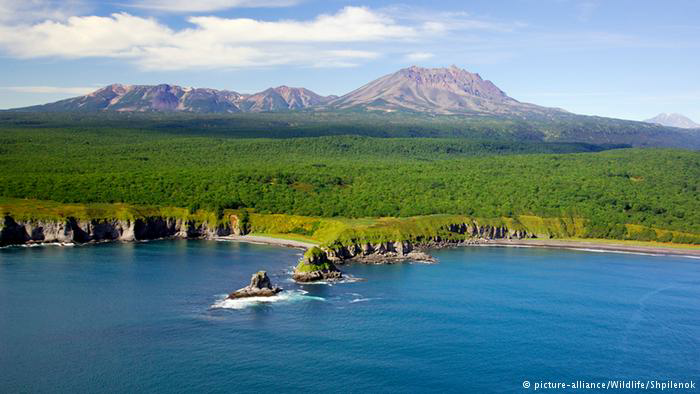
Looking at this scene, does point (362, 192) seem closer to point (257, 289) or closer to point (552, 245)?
point (552, 245)

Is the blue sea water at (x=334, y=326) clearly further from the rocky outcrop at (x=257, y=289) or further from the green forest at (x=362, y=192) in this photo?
the green forest at (x=362, y=192)

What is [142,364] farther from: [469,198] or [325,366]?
[469,198]

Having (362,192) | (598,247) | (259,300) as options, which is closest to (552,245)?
(598,247)

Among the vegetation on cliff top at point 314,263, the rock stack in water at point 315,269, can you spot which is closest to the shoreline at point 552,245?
the vegetation on cliff top at point 314,263

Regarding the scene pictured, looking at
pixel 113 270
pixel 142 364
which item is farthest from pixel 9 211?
pixel 142 364

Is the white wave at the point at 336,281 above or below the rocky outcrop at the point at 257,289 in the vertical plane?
below

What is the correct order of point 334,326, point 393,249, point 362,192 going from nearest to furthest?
point 334,326 < point 393,249 < point 362,192
